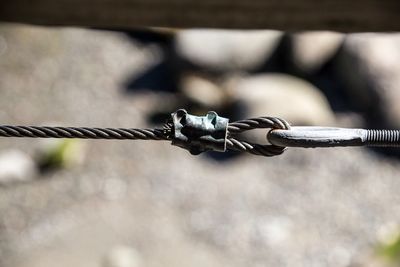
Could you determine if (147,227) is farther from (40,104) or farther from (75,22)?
(75,22)

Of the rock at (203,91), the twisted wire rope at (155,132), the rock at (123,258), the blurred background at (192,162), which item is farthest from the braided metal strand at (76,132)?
the rock at (203,91)

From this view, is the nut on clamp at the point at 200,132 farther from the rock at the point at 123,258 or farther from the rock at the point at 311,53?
the rock at the point at 311,53

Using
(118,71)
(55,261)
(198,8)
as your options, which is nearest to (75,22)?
(198,8)

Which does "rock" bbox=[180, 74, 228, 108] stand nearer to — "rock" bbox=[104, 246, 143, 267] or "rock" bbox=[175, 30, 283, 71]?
"rock" bbox=[175, 30, 283, 71]

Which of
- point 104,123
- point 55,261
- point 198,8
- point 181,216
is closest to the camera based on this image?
point 198,8

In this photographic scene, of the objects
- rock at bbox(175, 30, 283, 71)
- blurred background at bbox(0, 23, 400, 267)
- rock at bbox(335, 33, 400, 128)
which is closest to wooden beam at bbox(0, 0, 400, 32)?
blurred background at bbox(0, 23, 400, 267)

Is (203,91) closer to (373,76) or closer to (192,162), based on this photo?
(192,162)

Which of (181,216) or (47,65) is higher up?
(47,65)
